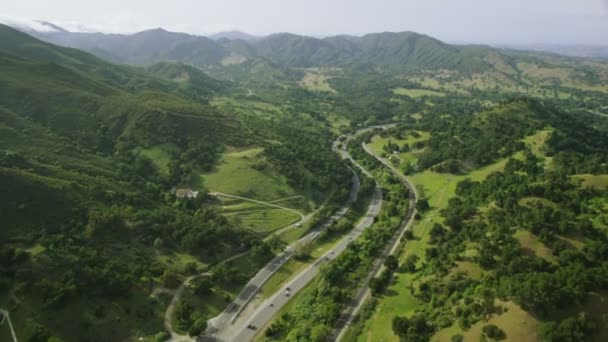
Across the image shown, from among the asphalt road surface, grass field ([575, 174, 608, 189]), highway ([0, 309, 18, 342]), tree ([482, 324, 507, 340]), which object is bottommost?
the asphalt road surface

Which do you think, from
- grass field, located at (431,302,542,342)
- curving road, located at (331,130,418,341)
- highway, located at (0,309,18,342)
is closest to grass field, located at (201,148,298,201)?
curving road, located at (331,130,418,341)

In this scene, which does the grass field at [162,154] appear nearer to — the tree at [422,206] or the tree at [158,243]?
the tree at [158,243]

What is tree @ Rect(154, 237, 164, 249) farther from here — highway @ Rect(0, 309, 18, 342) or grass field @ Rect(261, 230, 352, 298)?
highway @ Rect(0, 309, 18, 342)

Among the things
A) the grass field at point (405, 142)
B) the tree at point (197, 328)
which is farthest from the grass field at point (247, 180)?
the grass field at point (405, 142)

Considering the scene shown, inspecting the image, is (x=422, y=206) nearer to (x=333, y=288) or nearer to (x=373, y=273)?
(x=373, y=273)

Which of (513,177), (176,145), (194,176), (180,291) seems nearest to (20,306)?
(180,291)

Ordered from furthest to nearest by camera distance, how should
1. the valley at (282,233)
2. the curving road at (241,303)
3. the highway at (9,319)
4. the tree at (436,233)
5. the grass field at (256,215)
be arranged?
the grass field at (256,215)
the tree at (436,233)
the curving road at (241,303)
the valley at (282,233)
the highway at (9,319)

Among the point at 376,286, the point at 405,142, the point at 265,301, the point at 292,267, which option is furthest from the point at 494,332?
the point at 405,142
